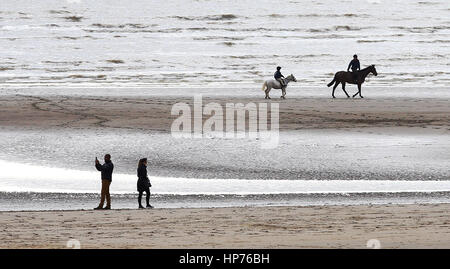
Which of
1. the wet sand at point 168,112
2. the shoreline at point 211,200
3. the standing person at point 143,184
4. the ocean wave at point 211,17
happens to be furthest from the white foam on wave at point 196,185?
the ocean wave at point 211,17

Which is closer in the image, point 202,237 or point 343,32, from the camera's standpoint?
point 202,237

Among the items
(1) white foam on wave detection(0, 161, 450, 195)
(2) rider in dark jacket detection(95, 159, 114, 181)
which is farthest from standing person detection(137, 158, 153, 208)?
(1) white foam on wave detection(0, 161, 450, 195)

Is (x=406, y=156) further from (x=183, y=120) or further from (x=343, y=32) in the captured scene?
(x=343, y=32)

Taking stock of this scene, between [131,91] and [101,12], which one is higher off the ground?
[101,12]

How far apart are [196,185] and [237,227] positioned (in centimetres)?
496

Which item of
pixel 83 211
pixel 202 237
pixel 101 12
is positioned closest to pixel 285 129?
pixel 83 211

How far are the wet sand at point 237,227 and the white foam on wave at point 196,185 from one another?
2396mm

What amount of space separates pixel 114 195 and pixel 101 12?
39.4m

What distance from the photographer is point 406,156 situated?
2058 cm

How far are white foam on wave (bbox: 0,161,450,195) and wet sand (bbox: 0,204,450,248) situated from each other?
2.40 meters

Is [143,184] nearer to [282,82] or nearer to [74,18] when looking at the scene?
[282,82]

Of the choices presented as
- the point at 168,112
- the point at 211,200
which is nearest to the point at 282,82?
the point at 168,112

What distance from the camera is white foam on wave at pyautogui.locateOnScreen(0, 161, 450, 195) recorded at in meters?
17.1

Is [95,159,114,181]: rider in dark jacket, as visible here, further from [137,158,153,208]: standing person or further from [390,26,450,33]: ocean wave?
[390,26,450,33]: ocean wave
